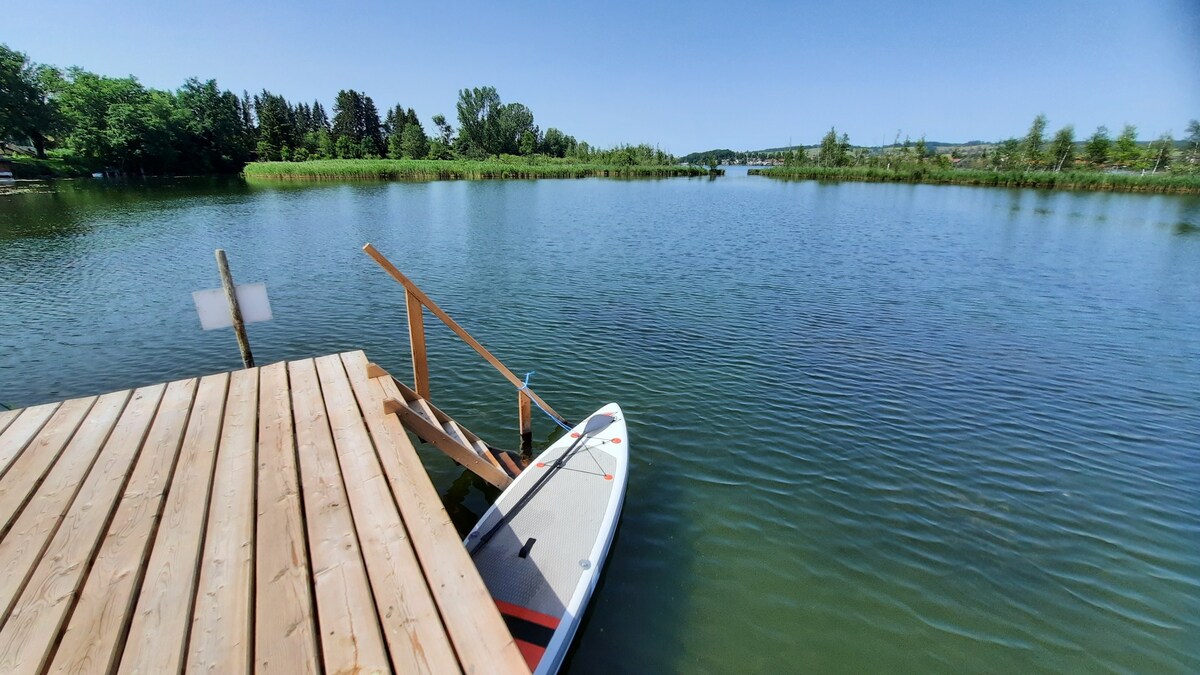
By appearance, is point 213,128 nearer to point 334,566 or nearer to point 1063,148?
point 334,566

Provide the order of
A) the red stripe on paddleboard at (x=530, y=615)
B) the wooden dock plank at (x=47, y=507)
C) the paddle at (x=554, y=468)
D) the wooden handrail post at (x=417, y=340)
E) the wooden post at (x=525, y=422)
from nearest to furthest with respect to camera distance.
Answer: the wooden dock plank at (x=47, y=507) < the red stripe on paddleboard at (x=530, y=615) < the paddle at (x=554, y=468) < the wooden handrail post at (x=417, y=340) < the wooden post at (x=525, y=422)

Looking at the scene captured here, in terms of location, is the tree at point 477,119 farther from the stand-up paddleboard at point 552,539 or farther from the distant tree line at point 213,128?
the stand-up paddleboard at point 552,539

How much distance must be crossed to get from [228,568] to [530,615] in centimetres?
207

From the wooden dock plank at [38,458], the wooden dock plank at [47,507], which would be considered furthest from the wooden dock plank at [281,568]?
the wooden dock plank at [38,458]

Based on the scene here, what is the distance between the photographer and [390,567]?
2.97 meters

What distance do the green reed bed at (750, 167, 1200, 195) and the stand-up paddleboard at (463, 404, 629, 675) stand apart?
237 feet

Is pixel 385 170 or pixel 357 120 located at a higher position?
pixel 357 120

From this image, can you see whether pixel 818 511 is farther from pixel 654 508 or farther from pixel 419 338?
pixel 419 338

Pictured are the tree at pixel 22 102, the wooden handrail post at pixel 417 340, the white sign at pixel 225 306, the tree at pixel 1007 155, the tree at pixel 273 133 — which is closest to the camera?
the wooden handrail post at pixel 417 340

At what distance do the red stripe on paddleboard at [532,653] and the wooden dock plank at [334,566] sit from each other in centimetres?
131

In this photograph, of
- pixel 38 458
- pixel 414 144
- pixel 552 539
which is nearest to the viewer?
pixel 38 458

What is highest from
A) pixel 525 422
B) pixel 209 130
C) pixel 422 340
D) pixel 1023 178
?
pixel 209 130

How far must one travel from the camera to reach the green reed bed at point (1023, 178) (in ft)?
160

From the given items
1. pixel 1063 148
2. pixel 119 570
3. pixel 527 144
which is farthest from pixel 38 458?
pixel 527 144
